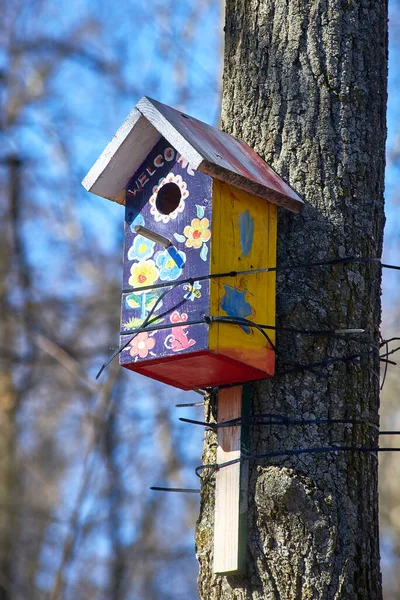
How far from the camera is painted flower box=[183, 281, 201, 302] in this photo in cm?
271

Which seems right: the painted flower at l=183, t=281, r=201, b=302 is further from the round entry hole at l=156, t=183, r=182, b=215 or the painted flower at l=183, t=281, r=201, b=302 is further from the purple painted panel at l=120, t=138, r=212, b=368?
the round entry hole at l=156, t=183, r=182, b=215

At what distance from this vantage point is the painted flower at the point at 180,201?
9.45 feet

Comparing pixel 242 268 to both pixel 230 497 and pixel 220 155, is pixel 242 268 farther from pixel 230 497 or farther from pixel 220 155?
pixel 230 497

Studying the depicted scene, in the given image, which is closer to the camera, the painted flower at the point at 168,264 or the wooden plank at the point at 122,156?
the painted flower at the point at 168,264

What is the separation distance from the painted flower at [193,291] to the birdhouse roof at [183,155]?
327 millimetres

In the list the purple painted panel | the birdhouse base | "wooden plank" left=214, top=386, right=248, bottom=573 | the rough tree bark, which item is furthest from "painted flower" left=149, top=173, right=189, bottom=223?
"wooden plank" left=214, top=386, right=248, bottom=573

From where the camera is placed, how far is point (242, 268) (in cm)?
279

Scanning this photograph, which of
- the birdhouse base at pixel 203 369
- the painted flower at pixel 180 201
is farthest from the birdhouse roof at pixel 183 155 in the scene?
the birdhouse base at pixel 203 369

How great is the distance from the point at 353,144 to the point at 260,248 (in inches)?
19.7

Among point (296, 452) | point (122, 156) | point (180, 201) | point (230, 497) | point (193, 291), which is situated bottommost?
point (230, 497)

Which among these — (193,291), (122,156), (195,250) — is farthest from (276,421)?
(122,156)

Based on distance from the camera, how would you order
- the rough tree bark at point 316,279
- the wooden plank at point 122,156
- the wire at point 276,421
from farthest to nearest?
the wooden plank at point 122,156, the wire at point 276,421, the rough tree bark at point 316,279

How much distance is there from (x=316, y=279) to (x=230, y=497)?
705 millimetres

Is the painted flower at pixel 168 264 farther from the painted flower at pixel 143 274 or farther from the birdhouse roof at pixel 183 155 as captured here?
the birdhouse roof at pixel 183 155
